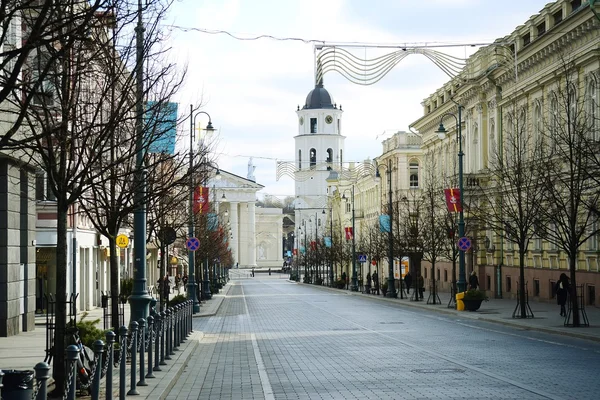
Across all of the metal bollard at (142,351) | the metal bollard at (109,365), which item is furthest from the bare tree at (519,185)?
the metal bollard at (109,365)

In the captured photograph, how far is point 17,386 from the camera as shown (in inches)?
348

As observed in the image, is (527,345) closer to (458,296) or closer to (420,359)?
Answer: (420,359)

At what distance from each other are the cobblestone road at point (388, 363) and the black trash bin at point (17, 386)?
7.42 m

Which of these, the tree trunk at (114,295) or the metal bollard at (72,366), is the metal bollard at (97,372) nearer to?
the metal bollard at (72,366)

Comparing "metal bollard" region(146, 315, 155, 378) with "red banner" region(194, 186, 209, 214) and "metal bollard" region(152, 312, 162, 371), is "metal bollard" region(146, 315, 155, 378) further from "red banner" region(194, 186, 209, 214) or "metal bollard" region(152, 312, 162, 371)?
"red banner" region(194, 186, 209, 214)

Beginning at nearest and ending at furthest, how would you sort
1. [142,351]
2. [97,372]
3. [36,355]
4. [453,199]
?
[97,372] → [142,351] → [36,355] → [453,199]

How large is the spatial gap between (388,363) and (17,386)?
13.0 m

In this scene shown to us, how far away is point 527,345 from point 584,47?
20.8 m

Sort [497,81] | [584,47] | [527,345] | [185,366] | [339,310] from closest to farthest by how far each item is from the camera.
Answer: [185,366] → [527,345] → [584,47] → [339,310] → [497,81]

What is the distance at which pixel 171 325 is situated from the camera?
2198 centimetres

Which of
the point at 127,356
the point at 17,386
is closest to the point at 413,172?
the point at 127,356

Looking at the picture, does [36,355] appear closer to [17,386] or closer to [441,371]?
[441,371]

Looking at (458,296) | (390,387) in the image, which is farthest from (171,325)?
(458,296)

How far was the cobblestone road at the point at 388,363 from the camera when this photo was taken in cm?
1647
